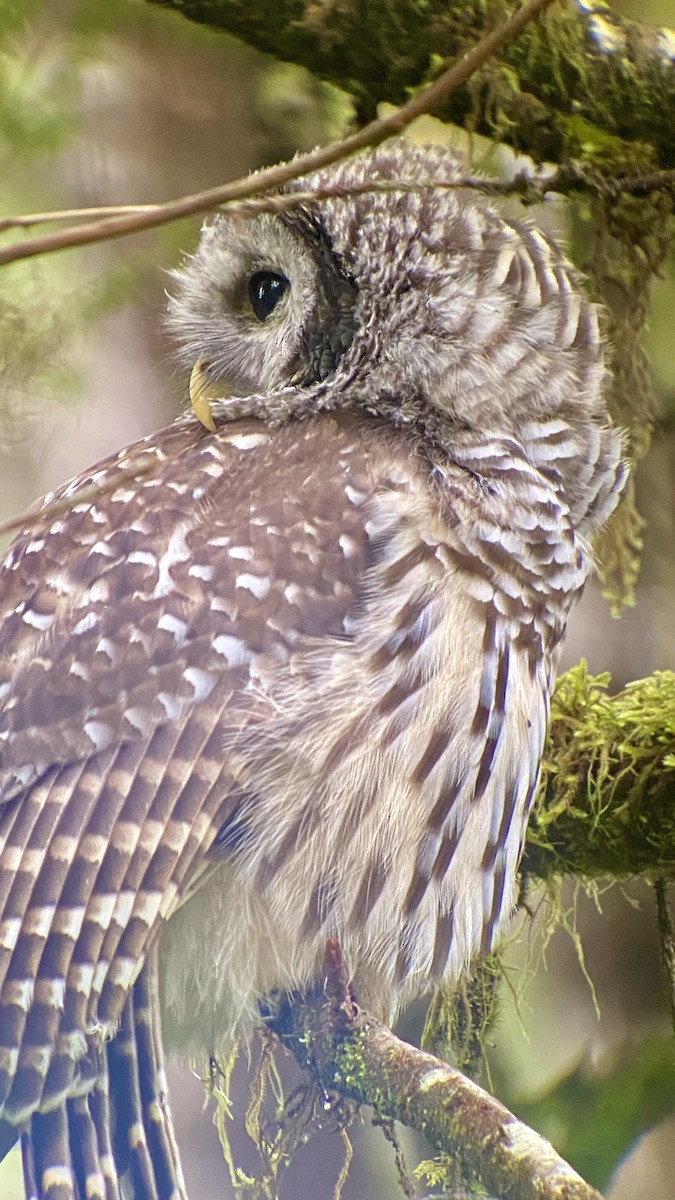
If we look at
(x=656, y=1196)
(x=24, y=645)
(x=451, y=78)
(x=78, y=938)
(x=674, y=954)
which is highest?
(x=451, y=78)

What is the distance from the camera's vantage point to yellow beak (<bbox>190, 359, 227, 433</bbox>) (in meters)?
1.10

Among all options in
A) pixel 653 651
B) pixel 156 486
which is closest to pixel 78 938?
pixel 156 486

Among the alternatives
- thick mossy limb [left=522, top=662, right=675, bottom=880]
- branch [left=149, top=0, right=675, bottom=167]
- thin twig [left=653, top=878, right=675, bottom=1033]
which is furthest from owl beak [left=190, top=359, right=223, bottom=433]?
thin twig [left=653, top=878, right=675, bottom=1033]

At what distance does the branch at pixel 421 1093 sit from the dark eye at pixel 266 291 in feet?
1.95

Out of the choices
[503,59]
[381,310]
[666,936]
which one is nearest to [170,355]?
[381,310]

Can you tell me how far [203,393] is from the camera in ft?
3.66

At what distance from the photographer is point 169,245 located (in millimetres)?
1078

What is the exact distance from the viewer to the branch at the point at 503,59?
1.16 meters

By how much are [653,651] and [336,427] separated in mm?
463

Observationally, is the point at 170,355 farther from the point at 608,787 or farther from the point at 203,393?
the point at 608,787

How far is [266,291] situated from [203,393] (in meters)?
0.12

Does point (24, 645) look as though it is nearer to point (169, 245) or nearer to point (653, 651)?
point (169, 245)

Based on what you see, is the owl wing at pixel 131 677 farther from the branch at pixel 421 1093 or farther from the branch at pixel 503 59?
the branch at pixel 503 59

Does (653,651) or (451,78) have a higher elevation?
(451,78)
